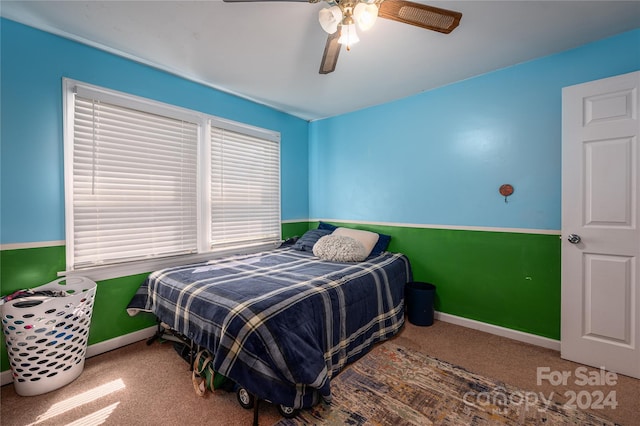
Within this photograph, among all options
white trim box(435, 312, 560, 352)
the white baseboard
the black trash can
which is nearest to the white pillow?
the black trash can

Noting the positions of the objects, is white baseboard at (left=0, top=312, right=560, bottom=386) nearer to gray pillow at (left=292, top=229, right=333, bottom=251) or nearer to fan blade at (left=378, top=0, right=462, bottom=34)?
gray pillow at (left=292, top=229, right=333, bottom=251)

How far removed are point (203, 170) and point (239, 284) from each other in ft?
4.82

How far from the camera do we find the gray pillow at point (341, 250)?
9.05ft

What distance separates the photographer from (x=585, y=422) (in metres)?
1.50

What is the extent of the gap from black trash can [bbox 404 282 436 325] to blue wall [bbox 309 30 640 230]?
2.50 ft

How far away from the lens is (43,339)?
5.63 feet

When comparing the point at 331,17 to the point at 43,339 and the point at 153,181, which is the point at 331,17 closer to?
Result: the point at 153,181

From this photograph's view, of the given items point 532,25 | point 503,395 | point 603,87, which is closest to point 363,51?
point 532,25

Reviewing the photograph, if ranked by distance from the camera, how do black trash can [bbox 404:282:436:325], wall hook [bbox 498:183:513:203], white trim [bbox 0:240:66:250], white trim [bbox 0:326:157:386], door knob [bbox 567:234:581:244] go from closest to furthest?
1. white trim [bbox 0:240:66:250]
2. door knob [bbox 567:234:581:244]
3. white trim [bbox 0:326:157:386]
4. wall hook [bbox 498:183:513:203]
5. black trash can [bbox 404:282:436:325]

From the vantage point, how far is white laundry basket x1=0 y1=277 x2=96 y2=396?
1667 mm

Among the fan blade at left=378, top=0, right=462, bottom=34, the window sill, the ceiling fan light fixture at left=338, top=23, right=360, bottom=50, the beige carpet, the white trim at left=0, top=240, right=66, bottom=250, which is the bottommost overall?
the beige carpet

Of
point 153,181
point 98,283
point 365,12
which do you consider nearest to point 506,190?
point 365,12

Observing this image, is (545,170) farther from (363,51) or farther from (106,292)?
(106,292)

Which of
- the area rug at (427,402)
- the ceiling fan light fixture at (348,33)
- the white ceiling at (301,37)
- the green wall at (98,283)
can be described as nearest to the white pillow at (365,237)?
the area rug at (427,402)
